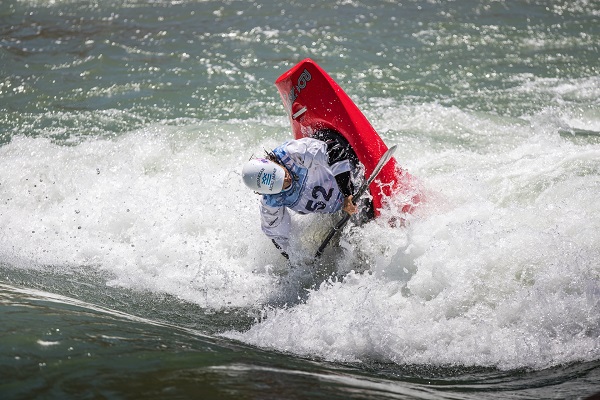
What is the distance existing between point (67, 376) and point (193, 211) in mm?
3656

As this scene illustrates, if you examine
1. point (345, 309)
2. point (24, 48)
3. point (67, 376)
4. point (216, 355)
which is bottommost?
point (345, 309)

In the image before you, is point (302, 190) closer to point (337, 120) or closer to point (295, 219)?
point (295, 219)

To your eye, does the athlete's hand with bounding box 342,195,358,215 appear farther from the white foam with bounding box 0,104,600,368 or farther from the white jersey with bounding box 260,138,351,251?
the white foam with bounding box 0,104,600,368

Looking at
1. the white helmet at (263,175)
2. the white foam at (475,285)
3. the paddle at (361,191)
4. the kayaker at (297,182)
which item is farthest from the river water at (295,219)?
the white helmet at (263,175)

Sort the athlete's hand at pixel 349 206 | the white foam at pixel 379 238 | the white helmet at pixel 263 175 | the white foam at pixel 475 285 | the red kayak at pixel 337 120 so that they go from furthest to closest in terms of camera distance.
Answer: the red kayak at pixel 337 120, the athlete's hand at pixel 349 206, the white helmet at pixel 263 175, the white foam at pixel 379 238, the white foam at pixel 475 285

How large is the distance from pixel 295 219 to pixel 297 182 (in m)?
0.59

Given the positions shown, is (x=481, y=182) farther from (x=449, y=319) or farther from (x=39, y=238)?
(x=39, y=238)

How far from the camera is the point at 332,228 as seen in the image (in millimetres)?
5555

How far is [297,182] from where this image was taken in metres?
5.21

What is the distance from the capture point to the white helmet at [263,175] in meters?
4.92

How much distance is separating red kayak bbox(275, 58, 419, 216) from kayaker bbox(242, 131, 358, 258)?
20cm

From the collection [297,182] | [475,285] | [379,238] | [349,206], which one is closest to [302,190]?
[297,182]

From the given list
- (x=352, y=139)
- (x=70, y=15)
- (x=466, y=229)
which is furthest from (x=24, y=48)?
(x=466, y=229)

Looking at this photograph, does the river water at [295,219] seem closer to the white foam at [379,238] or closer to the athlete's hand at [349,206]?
the white foam at [379,238]
